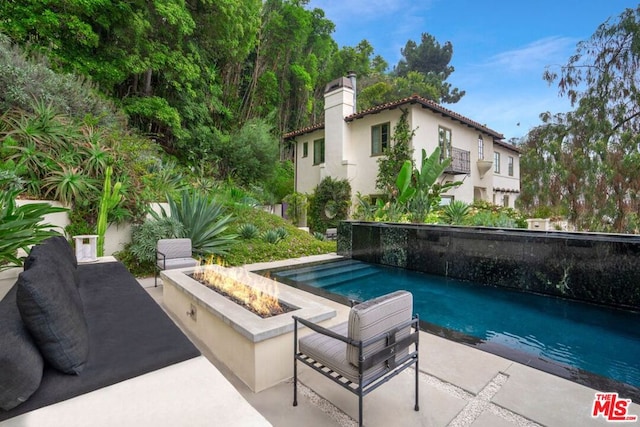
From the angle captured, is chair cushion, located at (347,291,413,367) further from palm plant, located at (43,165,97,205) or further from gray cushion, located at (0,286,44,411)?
palm plant, located at (43,165,97,205)

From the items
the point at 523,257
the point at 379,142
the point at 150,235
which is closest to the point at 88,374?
the point at 150,235

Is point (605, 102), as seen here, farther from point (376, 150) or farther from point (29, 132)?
point (29, 132)

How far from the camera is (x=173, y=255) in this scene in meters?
5.80

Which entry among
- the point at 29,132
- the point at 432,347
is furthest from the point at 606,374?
the point at 29,132

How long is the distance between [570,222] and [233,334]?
14.8 metres

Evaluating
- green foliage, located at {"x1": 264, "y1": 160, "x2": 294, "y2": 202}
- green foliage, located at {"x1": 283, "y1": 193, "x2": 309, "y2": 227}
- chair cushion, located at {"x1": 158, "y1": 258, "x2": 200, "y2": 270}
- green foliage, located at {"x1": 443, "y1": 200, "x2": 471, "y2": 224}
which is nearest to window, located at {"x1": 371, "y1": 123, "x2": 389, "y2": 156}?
green foliage, located at {"x1": 283, "y1": 193, "x2": 309, "y2": 227}

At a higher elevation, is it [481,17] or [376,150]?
[481,17]

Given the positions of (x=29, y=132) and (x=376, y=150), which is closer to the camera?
(x=29, y=132)

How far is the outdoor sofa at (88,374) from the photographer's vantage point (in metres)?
1.44

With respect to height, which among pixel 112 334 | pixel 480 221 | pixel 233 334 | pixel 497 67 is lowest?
pixel 233 334

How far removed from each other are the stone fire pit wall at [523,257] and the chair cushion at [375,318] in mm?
4750

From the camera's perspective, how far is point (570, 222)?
12625 millimetres

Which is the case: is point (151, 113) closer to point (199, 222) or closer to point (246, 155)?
point (246, 155)

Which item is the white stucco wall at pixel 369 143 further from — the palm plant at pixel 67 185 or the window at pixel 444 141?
the palm plant at pixel 67 185
